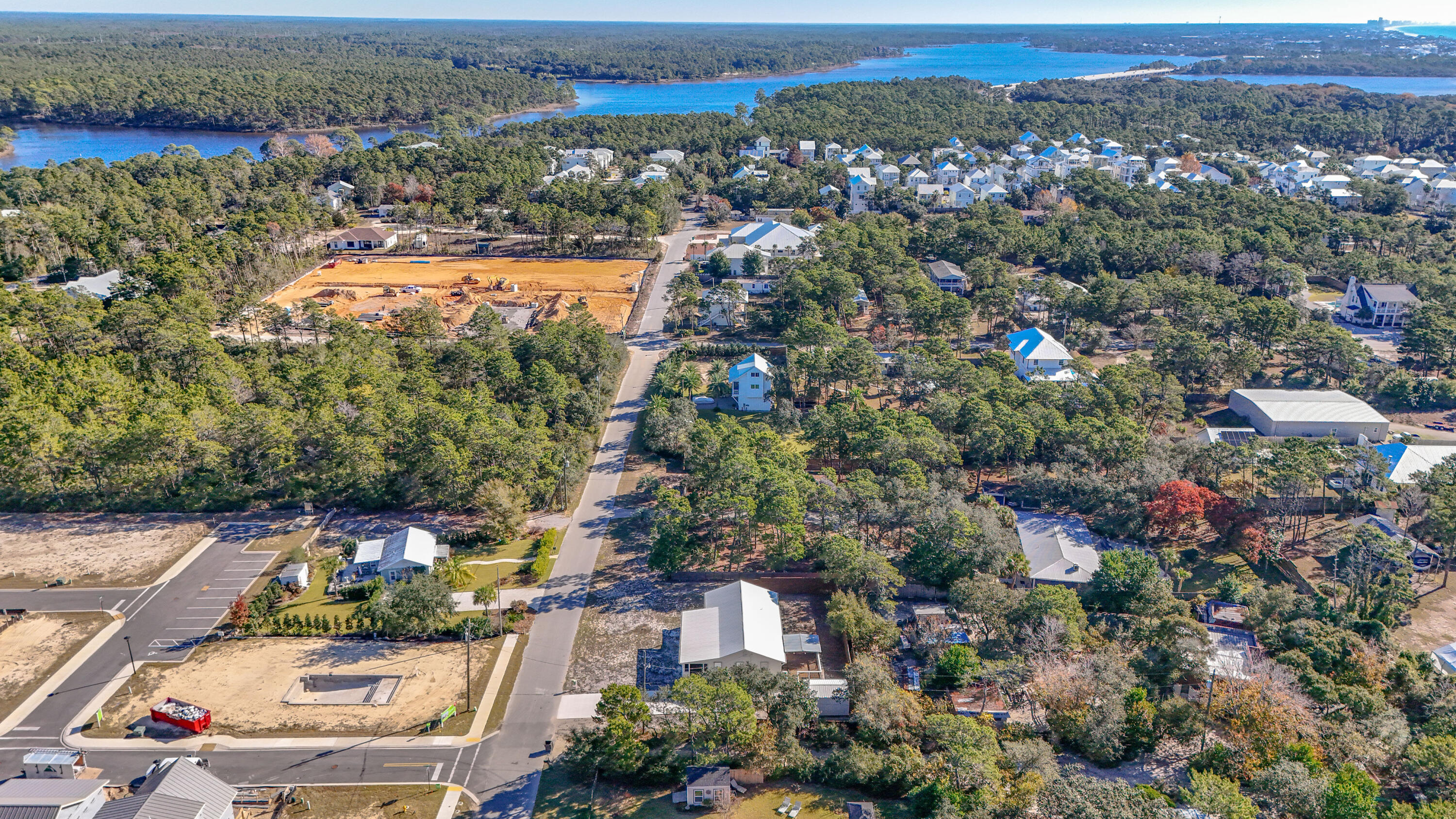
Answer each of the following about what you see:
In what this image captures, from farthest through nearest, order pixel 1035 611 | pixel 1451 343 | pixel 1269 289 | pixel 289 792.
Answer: pixel 1269 289 < pixel 1451 343 < pixel 1035 611 < pixel 289 792

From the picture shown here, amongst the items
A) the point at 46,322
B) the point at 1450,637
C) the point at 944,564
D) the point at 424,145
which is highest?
the point at 424,145

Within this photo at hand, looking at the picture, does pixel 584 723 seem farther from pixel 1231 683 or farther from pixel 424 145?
pixel 424 145

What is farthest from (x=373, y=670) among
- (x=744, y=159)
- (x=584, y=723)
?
(x=744, y=159)

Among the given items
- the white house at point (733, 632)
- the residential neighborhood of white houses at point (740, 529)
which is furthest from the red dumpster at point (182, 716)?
the white house at point (733, 632)

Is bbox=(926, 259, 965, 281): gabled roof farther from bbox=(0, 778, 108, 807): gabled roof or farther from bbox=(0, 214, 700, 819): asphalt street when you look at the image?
bbox=(0, 778, 108, 807): gabled roof

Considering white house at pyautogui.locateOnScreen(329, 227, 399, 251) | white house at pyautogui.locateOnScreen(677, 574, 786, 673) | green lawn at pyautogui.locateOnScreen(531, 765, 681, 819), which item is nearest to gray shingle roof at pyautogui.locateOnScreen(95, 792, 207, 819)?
green lawn at pyautogui.locateOnScreen(531, 765, 681, 819)

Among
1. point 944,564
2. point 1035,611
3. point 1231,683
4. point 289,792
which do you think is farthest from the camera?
point 944,564
